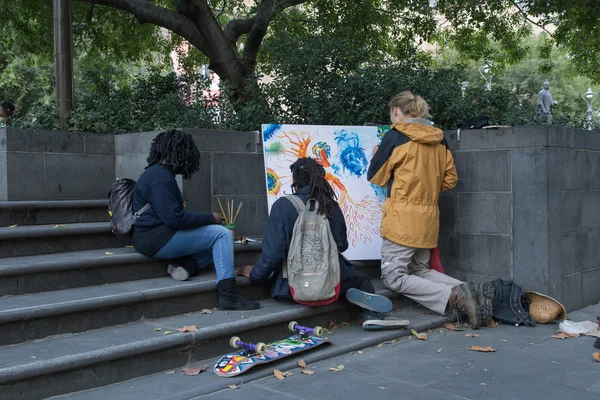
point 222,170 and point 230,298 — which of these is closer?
point 230,298

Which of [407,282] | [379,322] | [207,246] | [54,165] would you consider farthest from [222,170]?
[379,322]

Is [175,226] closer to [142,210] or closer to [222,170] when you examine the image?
[142,210]

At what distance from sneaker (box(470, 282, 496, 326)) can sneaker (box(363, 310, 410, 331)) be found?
2.67ft

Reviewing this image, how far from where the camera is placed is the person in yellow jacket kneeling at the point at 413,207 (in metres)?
6.18

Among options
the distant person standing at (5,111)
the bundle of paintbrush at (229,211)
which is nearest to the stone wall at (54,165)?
the bundle of paintbrush at (229,211)

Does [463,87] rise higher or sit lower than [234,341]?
higher

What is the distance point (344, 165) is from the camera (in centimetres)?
703

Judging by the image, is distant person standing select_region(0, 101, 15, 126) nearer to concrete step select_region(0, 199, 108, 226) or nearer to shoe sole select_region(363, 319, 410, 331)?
concrete step select_region(0, 199, 108, 226)

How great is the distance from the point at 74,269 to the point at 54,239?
28.0 inches

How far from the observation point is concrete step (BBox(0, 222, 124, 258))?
18.1 feet

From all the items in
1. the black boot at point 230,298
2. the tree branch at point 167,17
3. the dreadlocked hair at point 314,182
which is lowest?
the black boot at point 230,298

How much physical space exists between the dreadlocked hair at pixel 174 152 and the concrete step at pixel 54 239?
98 cm

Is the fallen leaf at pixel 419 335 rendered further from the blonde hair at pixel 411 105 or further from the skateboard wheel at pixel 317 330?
the blonde hair at pixel 411 105

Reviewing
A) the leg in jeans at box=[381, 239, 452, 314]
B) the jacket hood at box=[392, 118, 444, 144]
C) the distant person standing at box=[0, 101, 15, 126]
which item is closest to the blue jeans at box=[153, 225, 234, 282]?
the leg in jeans at box=[381, 239, 452, 314]
